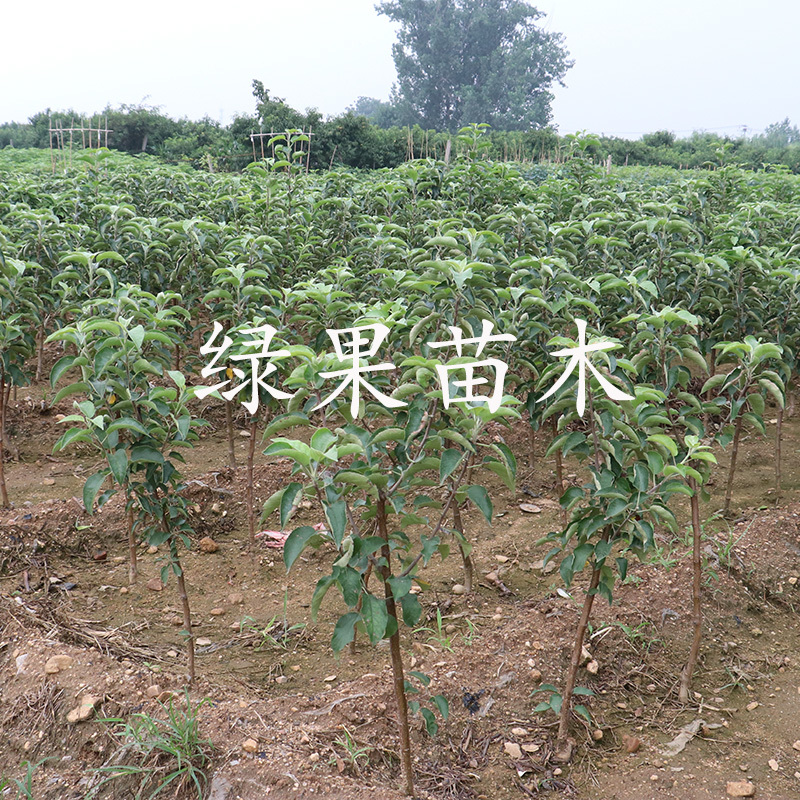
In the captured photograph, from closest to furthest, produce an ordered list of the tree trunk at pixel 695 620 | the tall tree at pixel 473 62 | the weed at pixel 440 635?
1. the tree trunk at pixel 695 620
2. the weed at pixel 440 635
3. the tall tree at pixel 473 62

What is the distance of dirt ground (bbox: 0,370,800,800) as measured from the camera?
106 inches

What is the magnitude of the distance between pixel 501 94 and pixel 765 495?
50.1 metres

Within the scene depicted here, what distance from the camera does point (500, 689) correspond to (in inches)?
120

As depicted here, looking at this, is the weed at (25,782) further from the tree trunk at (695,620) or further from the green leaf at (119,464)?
the tree trunk at (695,620)

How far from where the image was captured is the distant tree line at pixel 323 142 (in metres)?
20.8

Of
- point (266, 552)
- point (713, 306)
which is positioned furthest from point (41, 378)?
point (713, 306)

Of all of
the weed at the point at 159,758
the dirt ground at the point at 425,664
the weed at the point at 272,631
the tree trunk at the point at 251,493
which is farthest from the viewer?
the tree trunk at the point at 251,493

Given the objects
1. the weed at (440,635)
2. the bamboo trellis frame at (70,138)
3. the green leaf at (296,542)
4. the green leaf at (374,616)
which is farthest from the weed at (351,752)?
the bamboo trellis frame at (70,138)

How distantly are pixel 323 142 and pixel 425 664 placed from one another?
2088 centimetres

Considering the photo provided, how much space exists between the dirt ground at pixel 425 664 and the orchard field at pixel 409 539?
1 cm

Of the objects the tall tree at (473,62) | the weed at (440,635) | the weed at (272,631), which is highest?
the tall tree at (473,62)

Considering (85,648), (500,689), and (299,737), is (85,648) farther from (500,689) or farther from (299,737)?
(500,689)

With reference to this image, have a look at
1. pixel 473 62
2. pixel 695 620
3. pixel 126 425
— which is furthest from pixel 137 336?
pixel 473 62

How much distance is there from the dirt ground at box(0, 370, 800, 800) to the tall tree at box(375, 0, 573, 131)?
161 feet
